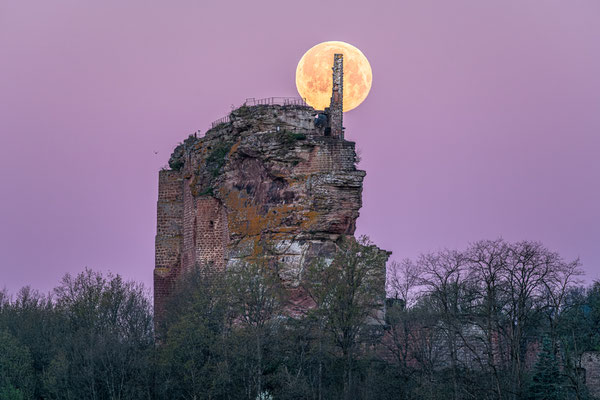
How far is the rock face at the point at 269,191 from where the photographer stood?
54.8m

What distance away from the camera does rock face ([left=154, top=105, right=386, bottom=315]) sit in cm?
5481

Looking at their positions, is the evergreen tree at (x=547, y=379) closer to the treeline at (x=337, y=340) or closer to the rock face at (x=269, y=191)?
the treeline at (x=337, y=340)

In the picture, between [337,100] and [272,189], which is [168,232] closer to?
[272,189]

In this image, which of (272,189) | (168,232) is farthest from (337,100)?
(168,232)

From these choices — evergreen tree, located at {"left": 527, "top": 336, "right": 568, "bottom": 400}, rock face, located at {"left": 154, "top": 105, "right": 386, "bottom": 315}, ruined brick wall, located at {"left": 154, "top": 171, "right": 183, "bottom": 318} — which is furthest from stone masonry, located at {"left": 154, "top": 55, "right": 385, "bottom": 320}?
evergreen tree, located at {"left": 527, "top": 336, "right": 568, "bottom": 400}

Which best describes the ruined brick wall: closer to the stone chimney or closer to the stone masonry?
the stone masonry

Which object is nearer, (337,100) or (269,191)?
(269,191)

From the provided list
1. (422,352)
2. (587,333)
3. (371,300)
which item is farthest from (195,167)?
(587,333)

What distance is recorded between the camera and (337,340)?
160ft

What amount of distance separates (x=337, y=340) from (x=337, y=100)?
13.5m

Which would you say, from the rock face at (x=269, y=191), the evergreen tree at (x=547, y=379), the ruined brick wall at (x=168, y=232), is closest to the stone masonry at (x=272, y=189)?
the rock face at (x=269, y=191)

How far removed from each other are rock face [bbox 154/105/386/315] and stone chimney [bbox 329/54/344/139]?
499mm

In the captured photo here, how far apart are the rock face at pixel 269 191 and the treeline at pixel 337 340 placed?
132 cm

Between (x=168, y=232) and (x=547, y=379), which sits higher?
(x=168, y=232)
